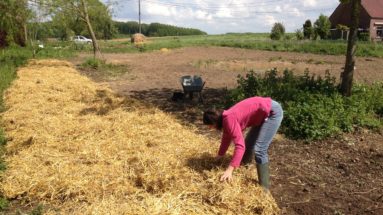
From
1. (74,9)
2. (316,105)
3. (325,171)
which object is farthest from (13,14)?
(325,171)

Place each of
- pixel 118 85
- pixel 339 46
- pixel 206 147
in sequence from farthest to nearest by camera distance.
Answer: pixel 339 46, pixel 118 85, pixel 206 147

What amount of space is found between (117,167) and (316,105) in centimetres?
414

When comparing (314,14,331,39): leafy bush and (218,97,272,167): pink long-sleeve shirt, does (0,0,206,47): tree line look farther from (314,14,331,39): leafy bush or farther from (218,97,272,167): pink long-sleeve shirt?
(314,14,331,39): leafy bush

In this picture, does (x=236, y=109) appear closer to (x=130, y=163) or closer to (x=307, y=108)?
(x=130, y=163)

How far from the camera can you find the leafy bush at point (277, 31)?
4272 centimetres

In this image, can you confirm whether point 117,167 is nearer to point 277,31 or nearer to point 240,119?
point 240,119

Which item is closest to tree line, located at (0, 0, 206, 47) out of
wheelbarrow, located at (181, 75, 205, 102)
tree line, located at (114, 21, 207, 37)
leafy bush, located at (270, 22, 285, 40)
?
wheelbarrow, located at (181, 75, 205, 102)

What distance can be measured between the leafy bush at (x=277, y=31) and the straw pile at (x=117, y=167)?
36.5m

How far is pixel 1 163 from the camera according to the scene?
5430mm

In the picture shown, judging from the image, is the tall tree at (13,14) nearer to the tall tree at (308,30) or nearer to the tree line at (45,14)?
the tree line at (45,14)

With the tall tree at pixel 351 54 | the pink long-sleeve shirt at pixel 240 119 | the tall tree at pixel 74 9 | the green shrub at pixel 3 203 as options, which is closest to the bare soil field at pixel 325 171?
the pink long-sleeve shirt at pixel 240 119

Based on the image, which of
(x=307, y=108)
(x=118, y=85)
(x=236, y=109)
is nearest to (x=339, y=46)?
(x=118, y=85)

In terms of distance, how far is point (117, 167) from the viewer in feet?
17.3

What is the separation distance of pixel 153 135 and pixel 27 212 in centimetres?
286
